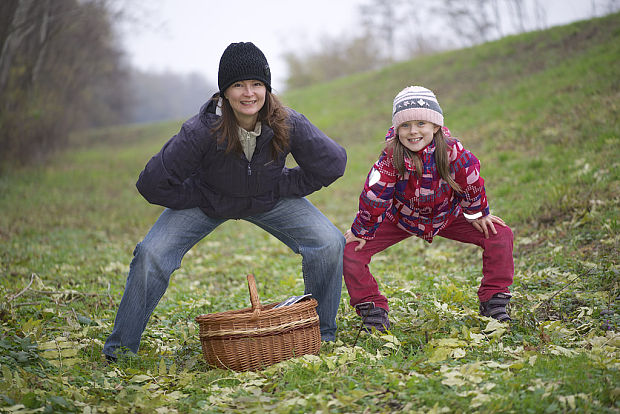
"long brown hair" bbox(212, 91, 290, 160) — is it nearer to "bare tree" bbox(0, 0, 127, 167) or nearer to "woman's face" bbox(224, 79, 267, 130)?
"woman's face" bbox(224, 79, 267, 130)

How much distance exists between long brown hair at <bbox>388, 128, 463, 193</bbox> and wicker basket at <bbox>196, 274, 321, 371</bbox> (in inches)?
48.4

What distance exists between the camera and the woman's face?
359 cm

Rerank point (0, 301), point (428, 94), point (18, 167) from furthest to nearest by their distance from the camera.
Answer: point (18, 167)
point (0, 301)
point (428, 94)

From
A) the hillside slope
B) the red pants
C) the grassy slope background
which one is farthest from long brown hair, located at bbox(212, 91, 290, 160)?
the hillside slope

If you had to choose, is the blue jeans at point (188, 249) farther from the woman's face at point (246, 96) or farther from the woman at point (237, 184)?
the woman's face at point (246, 96)

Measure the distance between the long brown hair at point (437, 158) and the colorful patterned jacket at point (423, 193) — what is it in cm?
3

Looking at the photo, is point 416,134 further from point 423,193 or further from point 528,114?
point 528,114

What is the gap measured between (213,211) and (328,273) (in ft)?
3.09

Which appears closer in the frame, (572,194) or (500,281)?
(500,281)

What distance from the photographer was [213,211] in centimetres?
384

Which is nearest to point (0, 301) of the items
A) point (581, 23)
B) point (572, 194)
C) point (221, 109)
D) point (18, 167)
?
point (221, 109)

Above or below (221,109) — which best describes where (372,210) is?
below

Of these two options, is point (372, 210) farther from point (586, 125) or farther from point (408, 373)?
point (586, 125)

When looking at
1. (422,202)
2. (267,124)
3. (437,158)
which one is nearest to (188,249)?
(267,124)
